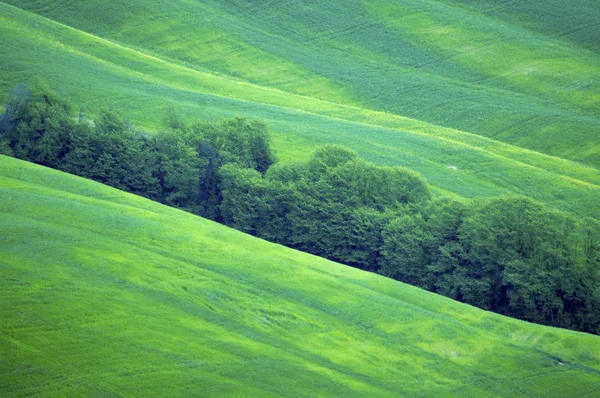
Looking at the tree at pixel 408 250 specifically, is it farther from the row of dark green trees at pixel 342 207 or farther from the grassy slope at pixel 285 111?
the grassy slope at pixel 285 111

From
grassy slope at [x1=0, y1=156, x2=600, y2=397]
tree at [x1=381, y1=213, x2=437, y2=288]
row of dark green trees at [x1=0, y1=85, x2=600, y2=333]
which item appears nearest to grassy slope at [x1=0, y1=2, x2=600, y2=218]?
row of dark green trees at [x1=0, y1=85, x2=600, y2=333]

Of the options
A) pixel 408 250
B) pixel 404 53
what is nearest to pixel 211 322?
pixel 408 250

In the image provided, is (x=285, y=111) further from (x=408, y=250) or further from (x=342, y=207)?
(x=408, y=250)

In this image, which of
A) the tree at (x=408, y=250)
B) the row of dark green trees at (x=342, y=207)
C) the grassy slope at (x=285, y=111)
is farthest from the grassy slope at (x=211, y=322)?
the grassy slope at (x=285, y=111)

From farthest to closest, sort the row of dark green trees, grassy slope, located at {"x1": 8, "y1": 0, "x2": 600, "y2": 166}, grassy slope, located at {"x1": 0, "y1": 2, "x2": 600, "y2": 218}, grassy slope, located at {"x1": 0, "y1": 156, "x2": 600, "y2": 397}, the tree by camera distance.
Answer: grassy slope, located at {"x1": 8, "y1": 0, "x2": 600, "y2": 166} < grassy slope, located at {"x1": 0, "y1": 2, "x2": 600, "y2": 218} < the tree < the row of dark green trees < grassy slope, located at {"x1": 0, "y1": 156, "x2": 600, "y2": 397}

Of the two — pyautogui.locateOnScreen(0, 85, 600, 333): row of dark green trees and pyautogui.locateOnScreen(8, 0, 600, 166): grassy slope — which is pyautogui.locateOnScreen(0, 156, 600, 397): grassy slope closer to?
pyautogui.locateOnScreen(0, 85, 600, 333): row of dark green trees

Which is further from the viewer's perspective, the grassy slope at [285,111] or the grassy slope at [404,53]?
the grassy slope at [404,53]

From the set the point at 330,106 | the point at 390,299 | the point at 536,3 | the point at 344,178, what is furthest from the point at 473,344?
the point at 536,3
